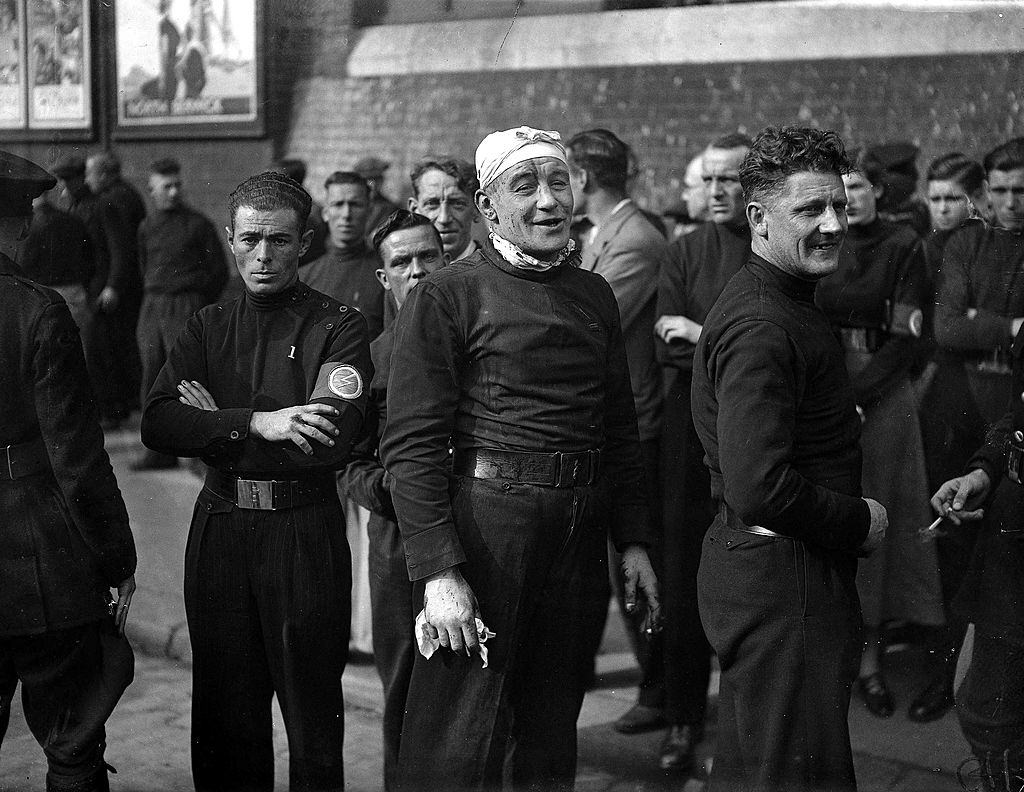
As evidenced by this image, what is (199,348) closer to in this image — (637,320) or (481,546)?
(481,546)

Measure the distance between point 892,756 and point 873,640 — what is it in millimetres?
591

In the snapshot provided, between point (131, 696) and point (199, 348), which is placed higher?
point (199, 348)

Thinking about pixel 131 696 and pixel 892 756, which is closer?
pixel 892 756

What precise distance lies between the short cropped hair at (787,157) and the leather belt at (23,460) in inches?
80.0

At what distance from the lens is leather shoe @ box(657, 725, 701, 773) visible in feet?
14.2

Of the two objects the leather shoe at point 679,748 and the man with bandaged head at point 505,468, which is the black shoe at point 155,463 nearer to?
the leather shoe at point 679,748

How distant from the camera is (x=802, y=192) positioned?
2.99m

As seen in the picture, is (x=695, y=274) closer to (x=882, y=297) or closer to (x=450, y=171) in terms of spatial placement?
(x=882, y=297)

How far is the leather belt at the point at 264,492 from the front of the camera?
340 cm

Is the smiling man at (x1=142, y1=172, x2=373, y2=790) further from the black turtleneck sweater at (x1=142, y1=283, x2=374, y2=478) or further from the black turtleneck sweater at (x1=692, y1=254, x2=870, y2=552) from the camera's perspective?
the black turtleneck sweater at (x1=692, y1=254, x2=870, y2=552)

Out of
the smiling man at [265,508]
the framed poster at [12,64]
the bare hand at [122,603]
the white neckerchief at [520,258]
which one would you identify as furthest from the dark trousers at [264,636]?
the framed poster at [12,64]

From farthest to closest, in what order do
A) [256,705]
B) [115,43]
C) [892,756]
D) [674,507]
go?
[115,43]
[674,507]
[892,756]
[256,705]

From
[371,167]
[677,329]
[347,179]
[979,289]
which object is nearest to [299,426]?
[677,329]

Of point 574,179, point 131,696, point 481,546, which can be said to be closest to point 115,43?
point 574,179
